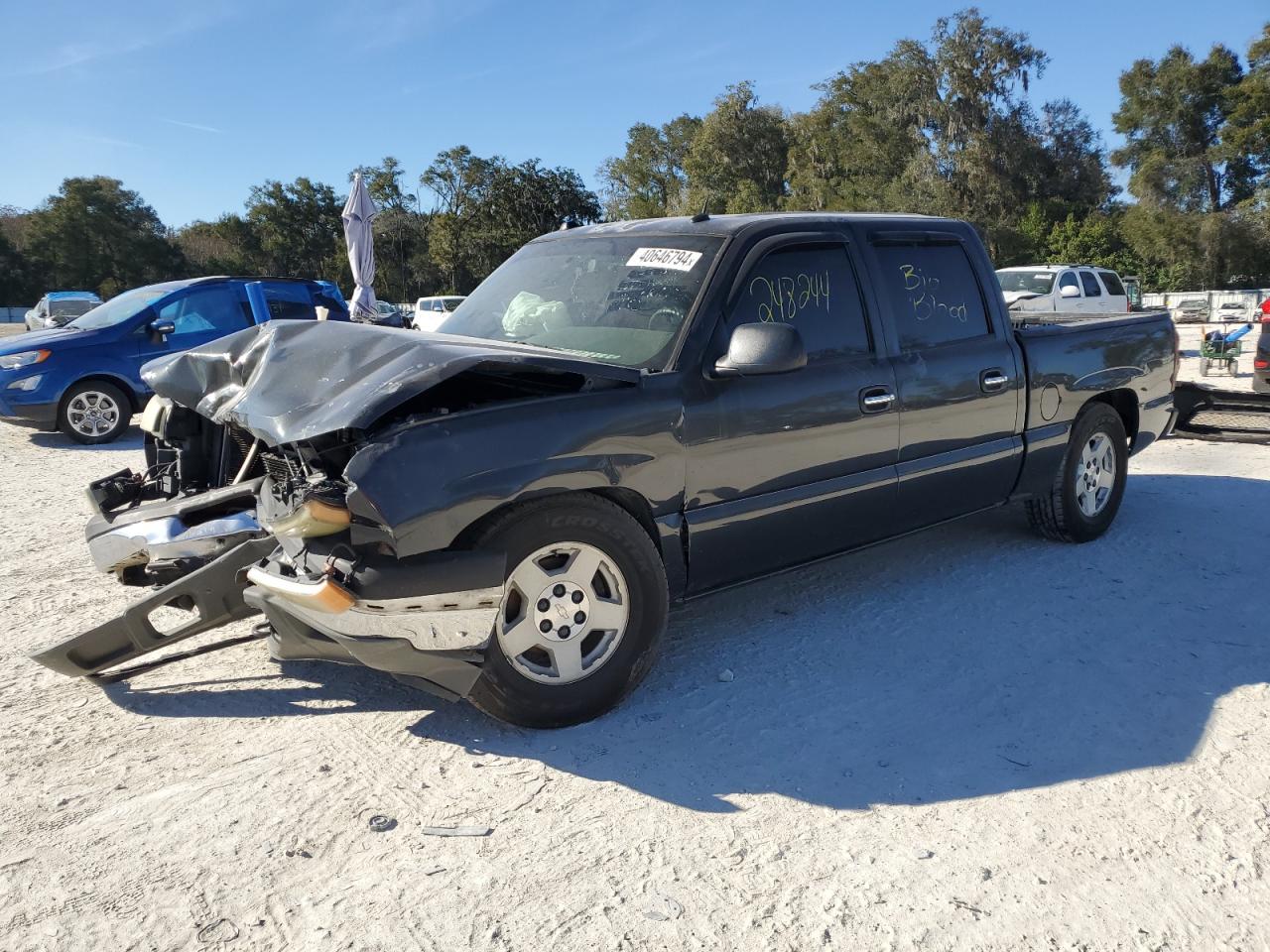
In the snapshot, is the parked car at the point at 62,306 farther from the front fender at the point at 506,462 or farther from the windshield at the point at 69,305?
the front fender at the point at 506,462

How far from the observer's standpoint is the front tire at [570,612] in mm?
3211

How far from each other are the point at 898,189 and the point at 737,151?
13004 mm

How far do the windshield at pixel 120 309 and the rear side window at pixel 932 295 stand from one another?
9078 millimetres

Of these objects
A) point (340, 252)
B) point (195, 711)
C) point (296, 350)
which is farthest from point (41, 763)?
point (340, 252)

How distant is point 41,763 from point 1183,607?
16.0 feet

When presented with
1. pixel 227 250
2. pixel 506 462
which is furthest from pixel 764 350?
pixel 227 250

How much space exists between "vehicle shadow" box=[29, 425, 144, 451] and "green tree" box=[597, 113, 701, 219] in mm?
54363

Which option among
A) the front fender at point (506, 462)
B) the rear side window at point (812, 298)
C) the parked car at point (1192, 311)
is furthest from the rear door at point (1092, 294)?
the front fender at point (506, 462)

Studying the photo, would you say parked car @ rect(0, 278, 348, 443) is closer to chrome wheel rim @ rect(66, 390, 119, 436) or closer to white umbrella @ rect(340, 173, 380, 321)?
chrome wheel rim @ rect(66, 390, 119, 436)

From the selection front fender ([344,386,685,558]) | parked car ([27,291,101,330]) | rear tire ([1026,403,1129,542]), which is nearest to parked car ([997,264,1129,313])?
rear tire ([1026,403,1129,542])

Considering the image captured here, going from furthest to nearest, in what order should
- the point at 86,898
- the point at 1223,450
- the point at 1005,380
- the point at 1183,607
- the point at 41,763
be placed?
the point at 1223,450 → the point at 1005,380 → the point at 1183,607 → the point at 41,763 → the point at 86,898

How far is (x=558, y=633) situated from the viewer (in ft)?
10.9

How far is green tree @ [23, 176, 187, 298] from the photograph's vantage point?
5475cm

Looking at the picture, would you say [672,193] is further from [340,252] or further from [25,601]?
[25,601]
